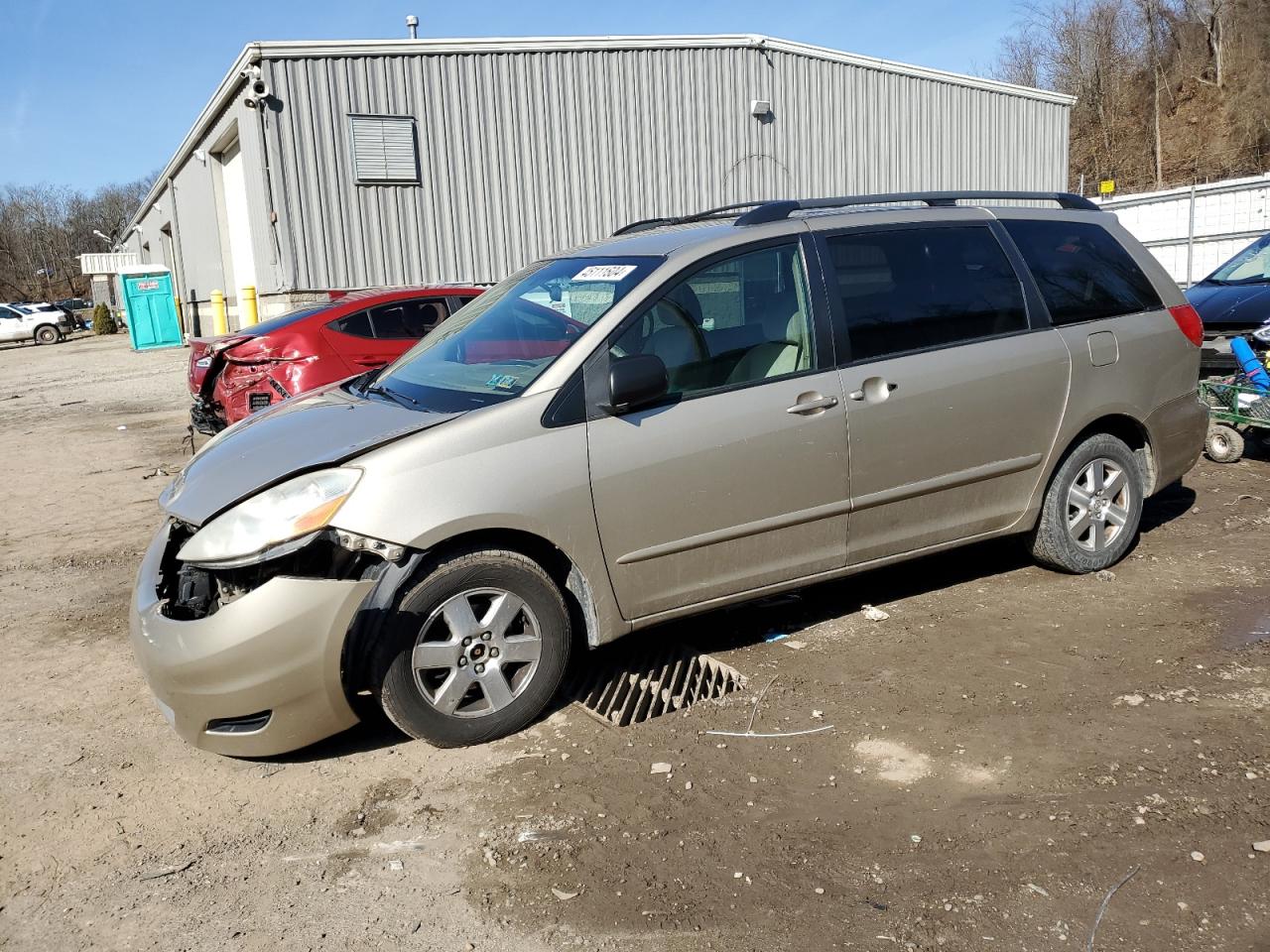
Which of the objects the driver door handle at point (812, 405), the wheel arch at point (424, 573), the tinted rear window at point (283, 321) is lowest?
the wheel arch at point (424, 573)

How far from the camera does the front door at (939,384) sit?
14.7ft

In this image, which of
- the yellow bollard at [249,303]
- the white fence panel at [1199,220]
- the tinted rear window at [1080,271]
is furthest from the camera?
the yellow bollard at [249,303]

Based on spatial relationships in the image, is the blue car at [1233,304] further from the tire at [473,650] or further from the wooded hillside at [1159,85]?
the wooded hillside at [1159,85]

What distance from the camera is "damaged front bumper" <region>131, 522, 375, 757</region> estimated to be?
3.44 metres

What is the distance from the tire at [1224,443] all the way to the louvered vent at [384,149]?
13120mm

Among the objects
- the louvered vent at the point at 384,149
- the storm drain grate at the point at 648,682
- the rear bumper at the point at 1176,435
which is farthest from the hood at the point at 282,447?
the louvered vent at the point at 384,149

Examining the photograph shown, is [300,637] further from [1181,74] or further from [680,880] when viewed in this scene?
[1181,74]

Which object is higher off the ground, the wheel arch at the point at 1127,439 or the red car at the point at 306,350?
the red car at the point at 306,350

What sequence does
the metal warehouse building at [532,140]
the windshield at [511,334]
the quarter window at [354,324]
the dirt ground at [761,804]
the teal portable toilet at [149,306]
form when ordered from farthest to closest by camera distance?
the teal portable toilet at [149,306] → the metal warehouse building at [532,140] → the quarter window at [354,324] → the windshield at [511,334] → the dirt ground at [761,804]

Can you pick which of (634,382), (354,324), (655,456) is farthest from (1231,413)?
(354,324)

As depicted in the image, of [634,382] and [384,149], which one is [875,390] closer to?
[634,382]

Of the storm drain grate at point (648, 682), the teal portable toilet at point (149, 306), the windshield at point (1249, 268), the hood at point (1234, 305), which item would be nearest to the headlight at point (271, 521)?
the storm drain grate at point (648, 682)

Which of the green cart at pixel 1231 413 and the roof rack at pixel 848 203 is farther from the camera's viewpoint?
the green cart at pixel 1231 413

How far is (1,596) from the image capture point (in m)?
5.93
